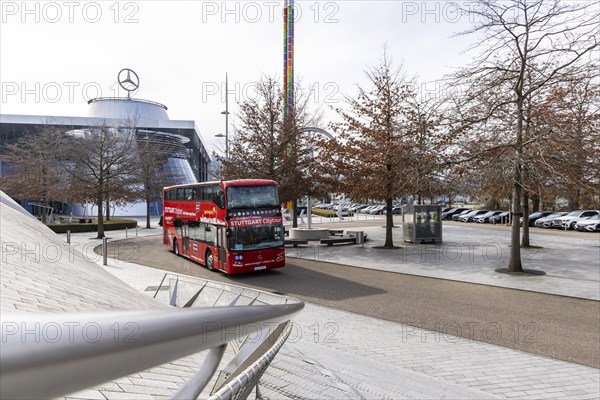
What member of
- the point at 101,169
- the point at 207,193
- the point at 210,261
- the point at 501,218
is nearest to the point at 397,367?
the point at 210,261

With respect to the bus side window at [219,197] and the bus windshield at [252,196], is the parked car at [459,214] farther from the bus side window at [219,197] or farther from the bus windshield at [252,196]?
the bus side window at [219,197]

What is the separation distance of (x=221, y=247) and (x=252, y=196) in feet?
7.08

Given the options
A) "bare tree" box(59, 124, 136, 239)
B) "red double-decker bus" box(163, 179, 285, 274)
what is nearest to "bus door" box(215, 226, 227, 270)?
"red double-decker bus" box(163, 179, 285, 274)

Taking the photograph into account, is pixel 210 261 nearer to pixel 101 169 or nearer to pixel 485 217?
pixel 101 169

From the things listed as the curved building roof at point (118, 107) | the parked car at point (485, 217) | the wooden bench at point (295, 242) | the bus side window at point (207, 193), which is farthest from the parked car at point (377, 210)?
the bus side window at point (207, 193)

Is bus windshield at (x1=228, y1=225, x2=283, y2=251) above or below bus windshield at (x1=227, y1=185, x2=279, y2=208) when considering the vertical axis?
below

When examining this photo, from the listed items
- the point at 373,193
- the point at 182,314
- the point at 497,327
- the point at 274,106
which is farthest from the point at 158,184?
the point at 182,314

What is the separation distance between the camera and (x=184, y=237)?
59.7ft

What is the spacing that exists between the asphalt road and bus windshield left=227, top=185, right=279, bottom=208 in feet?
8.45

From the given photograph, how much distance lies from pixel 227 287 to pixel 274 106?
20.4 metres

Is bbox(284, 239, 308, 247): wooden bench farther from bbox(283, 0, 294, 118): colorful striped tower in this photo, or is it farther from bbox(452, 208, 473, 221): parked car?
bbox(283, 0, 294, 118): colorful striped tower

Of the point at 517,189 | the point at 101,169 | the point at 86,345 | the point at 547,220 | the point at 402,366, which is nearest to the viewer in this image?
the point at 86,345

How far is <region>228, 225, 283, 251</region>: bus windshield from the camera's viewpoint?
14.0 meters

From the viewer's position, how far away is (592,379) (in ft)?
18.5
